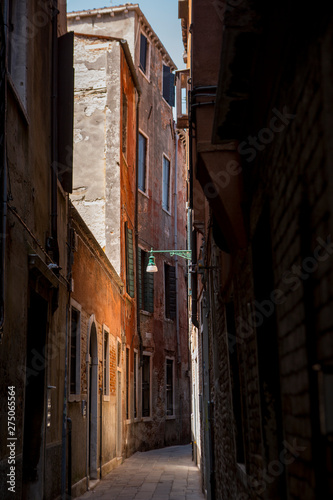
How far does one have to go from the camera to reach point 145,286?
20.7 meters

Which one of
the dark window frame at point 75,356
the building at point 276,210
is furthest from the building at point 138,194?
the building at point 276,210

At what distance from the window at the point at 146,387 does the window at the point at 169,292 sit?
247 cm

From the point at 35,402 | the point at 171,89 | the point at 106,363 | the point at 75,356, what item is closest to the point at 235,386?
the point at 35,402

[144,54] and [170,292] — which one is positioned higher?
[144,54]

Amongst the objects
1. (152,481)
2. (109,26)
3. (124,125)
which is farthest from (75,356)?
(109,26)

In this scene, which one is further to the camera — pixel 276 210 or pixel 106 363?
pixel 106 363

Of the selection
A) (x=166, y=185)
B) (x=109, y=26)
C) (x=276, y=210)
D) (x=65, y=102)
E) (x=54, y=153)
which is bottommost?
(x=276, y=210)

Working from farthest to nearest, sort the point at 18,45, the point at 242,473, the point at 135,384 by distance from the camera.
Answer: the point at 135,384
the point at 18,45
the point at 242,473

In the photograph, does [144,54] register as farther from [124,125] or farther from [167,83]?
[124,125]

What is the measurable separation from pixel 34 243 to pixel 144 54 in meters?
16.5

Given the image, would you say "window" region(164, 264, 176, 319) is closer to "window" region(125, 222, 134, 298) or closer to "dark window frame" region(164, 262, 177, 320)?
"dark window frame" region(164, 262, 177, 320)

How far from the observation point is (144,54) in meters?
22.2

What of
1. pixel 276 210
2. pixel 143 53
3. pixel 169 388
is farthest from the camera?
pixel 169 388

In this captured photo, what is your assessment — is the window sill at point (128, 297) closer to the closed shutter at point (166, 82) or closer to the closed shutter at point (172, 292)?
the closed shutter at point (172, 292)
